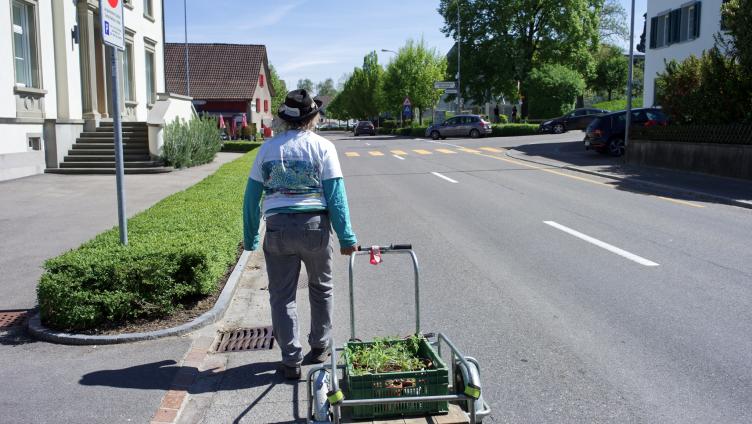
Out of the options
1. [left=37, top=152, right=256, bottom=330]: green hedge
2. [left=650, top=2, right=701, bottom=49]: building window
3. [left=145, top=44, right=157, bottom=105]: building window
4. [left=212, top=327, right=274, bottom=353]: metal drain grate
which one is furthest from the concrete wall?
[left=145, top=44, right=157, bottom=105]: building window

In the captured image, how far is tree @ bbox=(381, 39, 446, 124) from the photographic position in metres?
63.5

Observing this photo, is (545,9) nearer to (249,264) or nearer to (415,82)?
(415,82)

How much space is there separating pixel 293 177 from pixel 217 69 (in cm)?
5428

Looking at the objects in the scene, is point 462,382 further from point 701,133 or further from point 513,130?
point 513,130

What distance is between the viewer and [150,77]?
27.8 m

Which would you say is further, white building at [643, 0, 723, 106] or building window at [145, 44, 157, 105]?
white building at [643, 0, 723, 106]

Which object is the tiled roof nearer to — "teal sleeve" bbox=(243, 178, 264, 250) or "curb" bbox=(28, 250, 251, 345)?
"curb" bbox=(28, 250, 251, 345)

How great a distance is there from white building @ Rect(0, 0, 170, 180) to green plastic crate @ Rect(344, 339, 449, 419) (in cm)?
1530

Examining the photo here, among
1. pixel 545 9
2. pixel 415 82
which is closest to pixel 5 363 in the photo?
pixel 545 9

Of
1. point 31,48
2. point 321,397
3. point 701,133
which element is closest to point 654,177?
point 701,133

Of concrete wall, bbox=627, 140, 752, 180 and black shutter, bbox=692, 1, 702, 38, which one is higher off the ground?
black shutter, bbox=692, 1, 702, 38

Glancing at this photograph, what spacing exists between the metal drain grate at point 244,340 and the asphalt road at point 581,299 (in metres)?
0.60

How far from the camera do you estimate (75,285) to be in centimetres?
547

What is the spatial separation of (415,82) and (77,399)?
6119 cm
